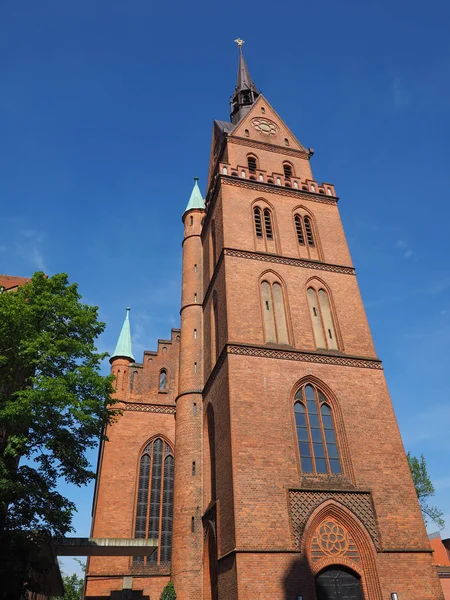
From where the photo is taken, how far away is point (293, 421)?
17875 millimetres

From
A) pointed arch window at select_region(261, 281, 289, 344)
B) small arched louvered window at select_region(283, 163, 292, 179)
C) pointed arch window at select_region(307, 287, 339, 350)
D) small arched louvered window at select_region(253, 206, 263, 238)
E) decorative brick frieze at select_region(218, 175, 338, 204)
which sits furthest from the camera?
small arched louvered window at select_region(283, 163, 292, 179)

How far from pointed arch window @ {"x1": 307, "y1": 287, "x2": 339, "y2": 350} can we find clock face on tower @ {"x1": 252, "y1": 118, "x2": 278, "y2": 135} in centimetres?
1229

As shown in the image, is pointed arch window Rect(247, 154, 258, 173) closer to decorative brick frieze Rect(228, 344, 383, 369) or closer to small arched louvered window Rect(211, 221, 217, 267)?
small arched louvered window Rect(211, 221, 217, 267)

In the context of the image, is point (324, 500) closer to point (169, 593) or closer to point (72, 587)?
point (169, 593)

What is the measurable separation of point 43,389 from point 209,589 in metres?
9.94

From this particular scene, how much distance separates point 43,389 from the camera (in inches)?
Answer: 571

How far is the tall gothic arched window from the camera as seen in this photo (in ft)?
70.2

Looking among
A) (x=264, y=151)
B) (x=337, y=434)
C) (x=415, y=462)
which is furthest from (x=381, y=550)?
(x=415, y=462)

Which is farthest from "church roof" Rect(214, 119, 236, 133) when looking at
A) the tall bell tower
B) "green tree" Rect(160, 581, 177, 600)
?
"green tree" Rect(160, 581, 177, 600)

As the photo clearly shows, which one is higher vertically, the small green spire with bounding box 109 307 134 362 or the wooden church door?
the small green spire with bounding box 109 307 134 362

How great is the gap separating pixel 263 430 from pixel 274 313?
547cm

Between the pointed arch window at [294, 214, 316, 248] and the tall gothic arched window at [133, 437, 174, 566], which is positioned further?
the pointed arch window at [294, 214, 316, 248]

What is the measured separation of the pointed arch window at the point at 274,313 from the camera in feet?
66.5

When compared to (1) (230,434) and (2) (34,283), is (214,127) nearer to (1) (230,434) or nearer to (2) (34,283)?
(2) (34,283)
